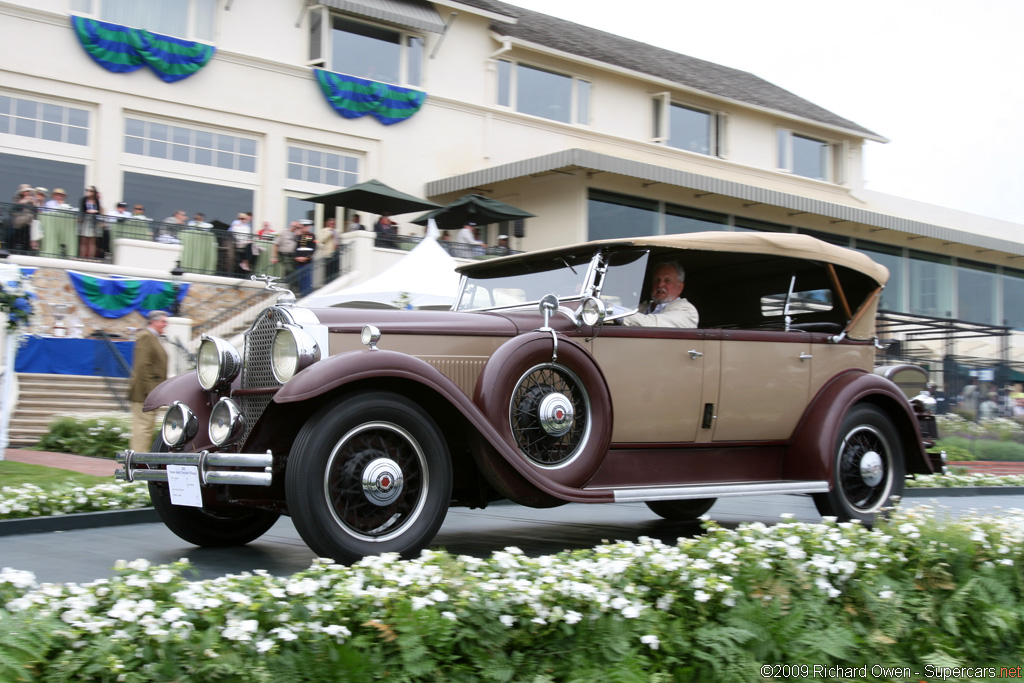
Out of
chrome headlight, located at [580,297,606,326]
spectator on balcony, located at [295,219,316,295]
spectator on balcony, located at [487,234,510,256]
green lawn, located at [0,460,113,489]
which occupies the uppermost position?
spectator on balcony, located at [487,234,510,256]

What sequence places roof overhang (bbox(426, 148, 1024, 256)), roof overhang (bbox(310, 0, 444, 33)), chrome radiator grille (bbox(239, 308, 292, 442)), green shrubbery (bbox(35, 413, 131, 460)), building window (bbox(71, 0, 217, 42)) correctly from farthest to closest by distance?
roof overhang (bbox(426, 148, 1024, 256)) → roof overhang (bbox(310, 0, 444, 33)) → building window (bbox(71, 0, 217, 42)) → green shrubbery (bbox(35, 413, 131, 460)) → chrome radiator grille (bbox(239, 308, 292, 442))

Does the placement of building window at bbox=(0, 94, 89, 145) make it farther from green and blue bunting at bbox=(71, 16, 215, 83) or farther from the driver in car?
the driver in car

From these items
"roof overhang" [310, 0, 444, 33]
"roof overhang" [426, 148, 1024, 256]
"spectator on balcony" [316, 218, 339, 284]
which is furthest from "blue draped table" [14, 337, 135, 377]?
"roof overhang" [310, 0, 444, 33]

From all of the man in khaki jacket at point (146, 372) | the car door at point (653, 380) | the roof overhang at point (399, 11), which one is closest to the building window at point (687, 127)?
the roof overhang at point (399, 11)

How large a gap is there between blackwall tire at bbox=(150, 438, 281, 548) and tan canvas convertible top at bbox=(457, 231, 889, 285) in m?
2.38

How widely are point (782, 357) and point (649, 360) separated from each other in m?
1.18

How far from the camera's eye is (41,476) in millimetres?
8844

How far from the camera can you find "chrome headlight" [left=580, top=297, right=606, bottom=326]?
18.2 ft

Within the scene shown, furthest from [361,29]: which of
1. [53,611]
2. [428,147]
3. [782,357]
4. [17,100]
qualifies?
[53,611]

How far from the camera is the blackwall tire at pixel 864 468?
6.35 meters

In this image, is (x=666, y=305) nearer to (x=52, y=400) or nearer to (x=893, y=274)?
(x=52, y=400)

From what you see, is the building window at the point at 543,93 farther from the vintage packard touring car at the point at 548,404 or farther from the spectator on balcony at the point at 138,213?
the vintage packard touring car at the point at 548,404

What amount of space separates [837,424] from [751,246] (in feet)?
4.41

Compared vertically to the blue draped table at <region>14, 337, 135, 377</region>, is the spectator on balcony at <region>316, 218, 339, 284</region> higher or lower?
higher
